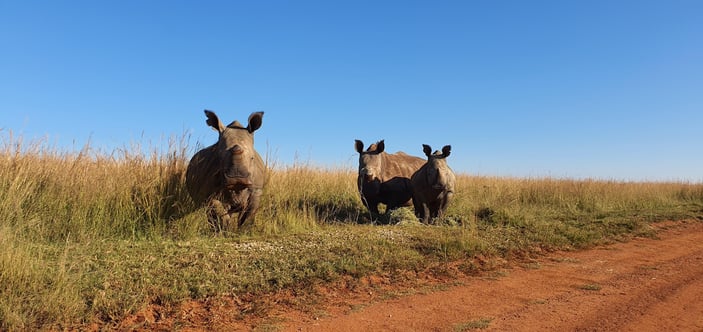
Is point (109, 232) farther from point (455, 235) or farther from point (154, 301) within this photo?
point (455, 235)

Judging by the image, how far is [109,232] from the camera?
462 cm

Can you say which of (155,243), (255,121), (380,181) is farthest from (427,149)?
(155,243)

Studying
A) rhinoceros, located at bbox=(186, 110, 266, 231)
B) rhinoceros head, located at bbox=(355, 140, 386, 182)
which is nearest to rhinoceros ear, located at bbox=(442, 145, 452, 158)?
rhinoceros head, located at bbox=(355, 140, 386, 182)

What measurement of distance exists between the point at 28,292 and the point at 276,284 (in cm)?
190

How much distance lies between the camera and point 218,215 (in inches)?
216

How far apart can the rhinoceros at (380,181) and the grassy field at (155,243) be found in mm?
1212

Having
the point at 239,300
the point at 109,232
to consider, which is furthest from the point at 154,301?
the point at 109,232

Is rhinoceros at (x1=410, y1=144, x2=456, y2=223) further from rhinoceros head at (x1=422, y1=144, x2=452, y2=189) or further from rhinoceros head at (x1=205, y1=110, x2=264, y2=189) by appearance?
rhinoceros head at (x1=205, y1=110, x2=264, y2=189)

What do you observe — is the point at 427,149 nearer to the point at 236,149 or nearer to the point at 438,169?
the point at 438,169

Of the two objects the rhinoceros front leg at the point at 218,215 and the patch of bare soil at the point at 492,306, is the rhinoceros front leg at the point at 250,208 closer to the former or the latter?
the rhinoceros front leg at the point at 218,215

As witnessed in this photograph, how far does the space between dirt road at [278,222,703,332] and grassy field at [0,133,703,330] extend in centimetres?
67

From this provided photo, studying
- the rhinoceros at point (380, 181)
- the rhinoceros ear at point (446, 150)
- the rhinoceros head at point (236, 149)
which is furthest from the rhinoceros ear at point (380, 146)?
the rhinoceros head at point (236, 149)

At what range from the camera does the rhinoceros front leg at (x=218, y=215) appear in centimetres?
544

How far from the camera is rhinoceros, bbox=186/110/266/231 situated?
5.39 m
